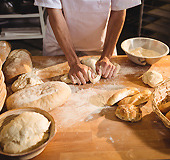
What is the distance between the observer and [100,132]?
1095mm

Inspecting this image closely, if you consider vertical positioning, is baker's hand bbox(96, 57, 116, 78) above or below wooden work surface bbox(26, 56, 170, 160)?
above

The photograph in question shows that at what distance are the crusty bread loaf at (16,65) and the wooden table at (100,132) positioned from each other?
1.50 feet

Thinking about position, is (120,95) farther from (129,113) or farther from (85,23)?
(85,23)

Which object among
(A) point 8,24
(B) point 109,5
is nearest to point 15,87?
(B) point 109,5

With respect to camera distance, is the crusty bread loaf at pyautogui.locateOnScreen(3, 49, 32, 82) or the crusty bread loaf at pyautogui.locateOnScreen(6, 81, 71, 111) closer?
the crusty bread loaf at pyautogui.locateOnScreen(6, 81, 71, 111)

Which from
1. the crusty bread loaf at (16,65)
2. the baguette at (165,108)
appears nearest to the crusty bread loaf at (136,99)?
the baguette at (165,108)

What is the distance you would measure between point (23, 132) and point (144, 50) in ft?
4.40

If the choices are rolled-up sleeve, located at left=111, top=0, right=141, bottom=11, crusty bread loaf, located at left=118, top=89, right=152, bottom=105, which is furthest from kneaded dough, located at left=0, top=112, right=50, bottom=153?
rolled-up sleeve, located at left=111, top=0, right=141, bottom=11

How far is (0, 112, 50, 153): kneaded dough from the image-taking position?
0.90m

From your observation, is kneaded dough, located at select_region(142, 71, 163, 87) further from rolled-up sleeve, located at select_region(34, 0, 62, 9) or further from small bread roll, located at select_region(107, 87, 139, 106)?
rolled-up sleeve, located at select_region(34, 0, 62, 9)

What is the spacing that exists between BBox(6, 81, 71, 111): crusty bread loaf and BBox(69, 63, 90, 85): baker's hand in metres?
0.20

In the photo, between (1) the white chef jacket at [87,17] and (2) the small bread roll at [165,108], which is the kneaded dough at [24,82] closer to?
(1) the white chef jacket at [87,17]

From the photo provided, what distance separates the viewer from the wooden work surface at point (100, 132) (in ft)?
3.21

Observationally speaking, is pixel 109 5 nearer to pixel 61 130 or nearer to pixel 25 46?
pixel 61 130
